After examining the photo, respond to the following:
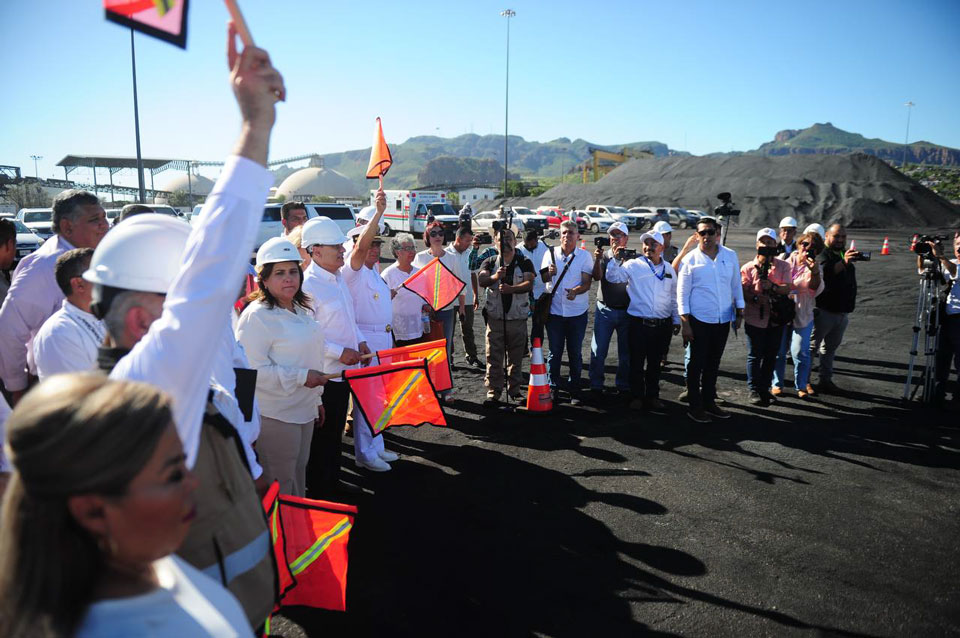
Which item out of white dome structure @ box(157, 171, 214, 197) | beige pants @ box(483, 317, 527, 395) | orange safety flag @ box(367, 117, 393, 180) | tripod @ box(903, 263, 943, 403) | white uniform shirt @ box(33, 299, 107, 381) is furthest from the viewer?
white dome structure @ box(157, 171, 214, 197)

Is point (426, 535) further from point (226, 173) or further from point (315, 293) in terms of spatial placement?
point (226, 173)

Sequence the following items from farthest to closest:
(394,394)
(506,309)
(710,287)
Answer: (506,309), (710,287), (394,394)

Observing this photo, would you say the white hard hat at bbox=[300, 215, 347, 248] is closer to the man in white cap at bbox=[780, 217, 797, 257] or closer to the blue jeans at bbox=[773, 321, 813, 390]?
the blue jeans at bbox=[773, 321, 813, 390]

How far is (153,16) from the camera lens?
139 cm

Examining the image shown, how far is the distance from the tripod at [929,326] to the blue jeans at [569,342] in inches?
145

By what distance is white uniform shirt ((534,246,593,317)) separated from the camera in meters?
7.43

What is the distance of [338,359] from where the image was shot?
4555 millimetres

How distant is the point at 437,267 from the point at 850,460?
14.7 feet

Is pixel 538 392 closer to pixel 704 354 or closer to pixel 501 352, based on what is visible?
pixel 501 352

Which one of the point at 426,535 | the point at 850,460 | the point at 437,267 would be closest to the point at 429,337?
the point at 437,267

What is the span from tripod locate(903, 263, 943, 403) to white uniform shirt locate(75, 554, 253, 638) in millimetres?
7804

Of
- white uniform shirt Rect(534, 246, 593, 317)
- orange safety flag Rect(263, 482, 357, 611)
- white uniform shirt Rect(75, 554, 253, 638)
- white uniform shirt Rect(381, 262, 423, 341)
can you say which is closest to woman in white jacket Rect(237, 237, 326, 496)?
orange safety flag Rect(263, 482, 357, 611)

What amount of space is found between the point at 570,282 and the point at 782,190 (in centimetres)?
4753

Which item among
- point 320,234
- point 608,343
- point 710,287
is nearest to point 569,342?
point 608,343
